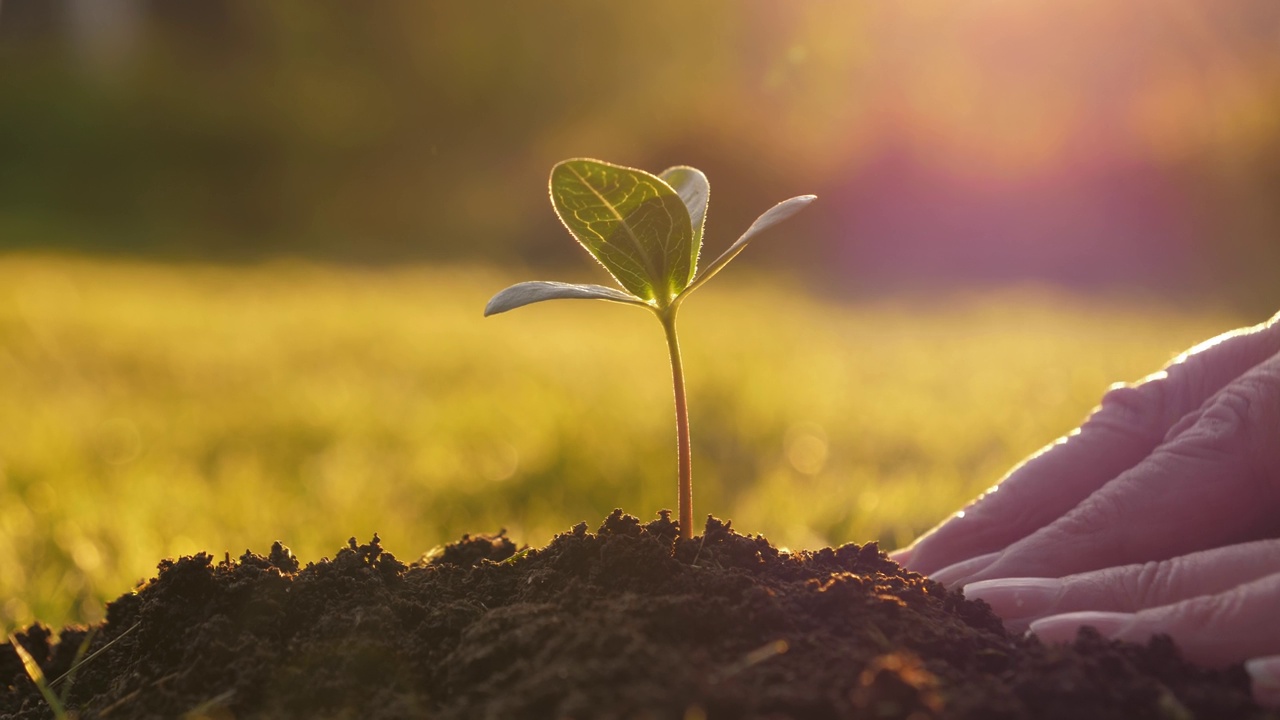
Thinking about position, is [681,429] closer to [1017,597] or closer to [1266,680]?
[1017,597]

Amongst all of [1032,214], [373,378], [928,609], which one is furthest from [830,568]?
[1032,214]

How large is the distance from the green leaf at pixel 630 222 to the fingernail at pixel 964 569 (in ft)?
3.49

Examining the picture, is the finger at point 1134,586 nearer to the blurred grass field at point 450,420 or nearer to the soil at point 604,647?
the soil at point 604,647

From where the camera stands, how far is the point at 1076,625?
153 centimetres

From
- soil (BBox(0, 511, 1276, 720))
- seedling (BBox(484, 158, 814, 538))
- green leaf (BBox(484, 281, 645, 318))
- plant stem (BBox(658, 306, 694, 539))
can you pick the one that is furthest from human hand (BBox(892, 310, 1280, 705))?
green leaf (BBox(484, 281, 645, 318))

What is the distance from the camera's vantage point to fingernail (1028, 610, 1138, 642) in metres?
1.52

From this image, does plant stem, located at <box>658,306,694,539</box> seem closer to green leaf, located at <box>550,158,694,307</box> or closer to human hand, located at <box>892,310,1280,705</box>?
green leaf, located at <box>550,158,694,307</box>

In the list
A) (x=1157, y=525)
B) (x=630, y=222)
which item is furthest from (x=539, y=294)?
(x=1157, y=525)

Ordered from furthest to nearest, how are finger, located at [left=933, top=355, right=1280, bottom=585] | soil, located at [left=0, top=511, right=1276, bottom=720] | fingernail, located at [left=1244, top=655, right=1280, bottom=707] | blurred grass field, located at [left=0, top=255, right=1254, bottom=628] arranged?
blurred grass field, located at [left=0, top=255, right=1254, bottom=628]
finger, located at [left=933, top=355, right=1280, bottom=585]
fingernail, located at [left=1244, top=655, right=1280, bottom=707]
soil, located at [left=0, top=511, right=1276, bottom=720]

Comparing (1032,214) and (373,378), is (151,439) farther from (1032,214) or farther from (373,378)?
(1032,214)

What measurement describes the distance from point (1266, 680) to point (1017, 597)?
47 cm

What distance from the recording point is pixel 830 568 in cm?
161

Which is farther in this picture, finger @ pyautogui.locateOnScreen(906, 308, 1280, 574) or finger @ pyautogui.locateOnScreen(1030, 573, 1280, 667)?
finger @ pyautogui.locateOnScreen(906, 308, 1280, 574)

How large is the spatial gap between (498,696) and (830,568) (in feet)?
2.21
